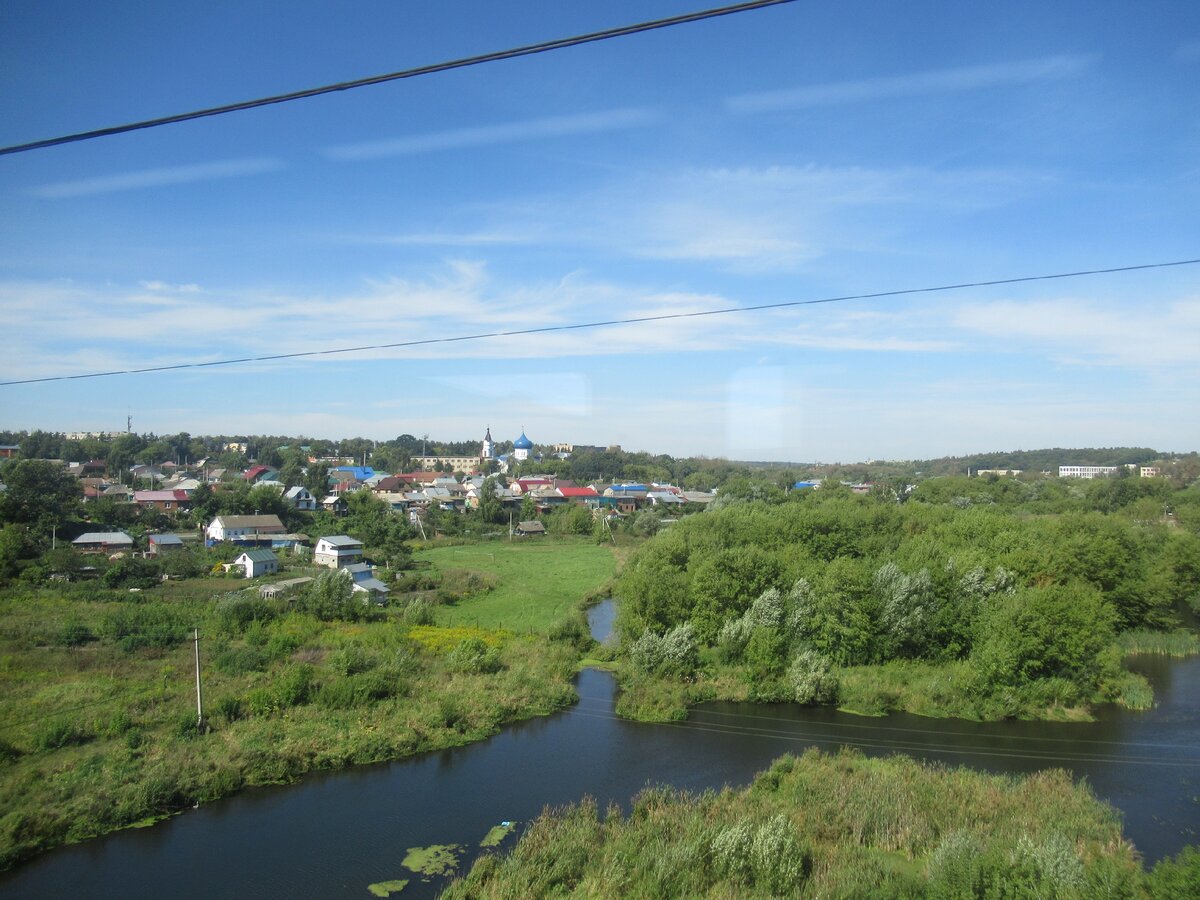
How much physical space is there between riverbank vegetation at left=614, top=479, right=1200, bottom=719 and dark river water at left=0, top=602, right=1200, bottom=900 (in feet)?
1.18

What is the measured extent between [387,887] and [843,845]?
9.16 feet

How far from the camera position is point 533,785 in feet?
19.9

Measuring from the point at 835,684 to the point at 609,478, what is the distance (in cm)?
3054

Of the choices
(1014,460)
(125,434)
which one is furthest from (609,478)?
(1014,460)

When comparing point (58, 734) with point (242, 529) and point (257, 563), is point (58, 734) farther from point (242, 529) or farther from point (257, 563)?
point (242, 529)

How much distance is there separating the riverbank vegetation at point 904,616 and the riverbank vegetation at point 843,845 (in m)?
2.44

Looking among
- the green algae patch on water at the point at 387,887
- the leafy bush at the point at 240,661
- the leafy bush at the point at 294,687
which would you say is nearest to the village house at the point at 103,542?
the leafy bush at the point at 240,661

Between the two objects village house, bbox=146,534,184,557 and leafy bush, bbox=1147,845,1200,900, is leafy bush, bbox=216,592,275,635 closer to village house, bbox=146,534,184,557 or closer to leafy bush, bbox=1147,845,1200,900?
village house, bbox=146,534,184,557

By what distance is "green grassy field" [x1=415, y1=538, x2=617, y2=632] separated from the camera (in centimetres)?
1185

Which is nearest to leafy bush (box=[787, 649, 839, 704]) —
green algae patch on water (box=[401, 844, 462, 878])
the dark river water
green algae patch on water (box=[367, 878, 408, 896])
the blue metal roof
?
the dark river water

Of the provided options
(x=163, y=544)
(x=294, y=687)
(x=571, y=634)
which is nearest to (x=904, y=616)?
(x=571, y=634)

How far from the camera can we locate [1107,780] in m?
6.22

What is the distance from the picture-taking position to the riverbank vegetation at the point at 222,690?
5.55 m

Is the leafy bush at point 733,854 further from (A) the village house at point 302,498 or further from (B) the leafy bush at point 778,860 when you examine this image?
(A) the village house at point 302,498
